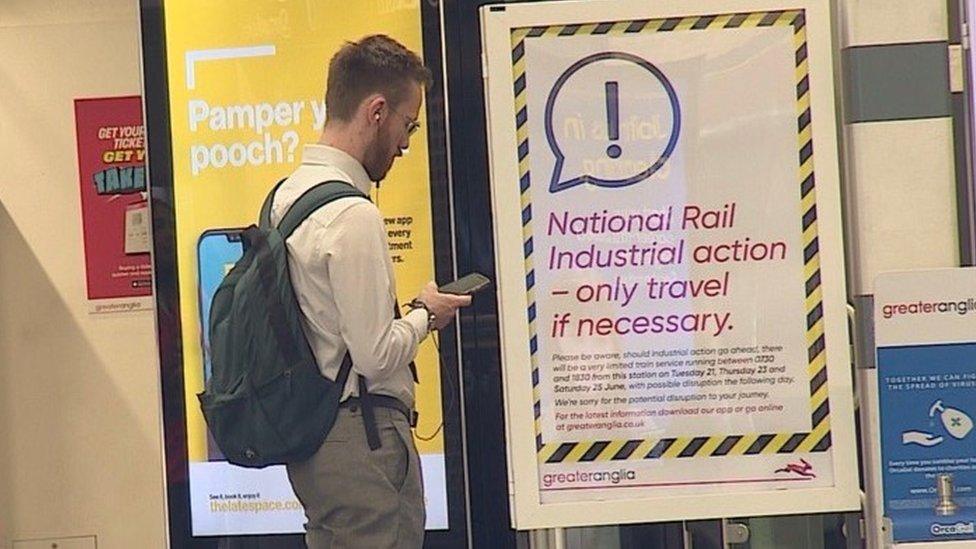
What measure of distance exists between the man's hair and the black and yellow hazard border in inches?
42.3

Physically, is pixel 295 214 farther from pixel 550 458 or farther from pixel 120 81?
pixel 120 81

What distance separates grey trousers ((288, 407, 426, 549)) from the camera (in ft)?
9.87

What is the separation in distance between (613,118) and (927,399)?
0.59m

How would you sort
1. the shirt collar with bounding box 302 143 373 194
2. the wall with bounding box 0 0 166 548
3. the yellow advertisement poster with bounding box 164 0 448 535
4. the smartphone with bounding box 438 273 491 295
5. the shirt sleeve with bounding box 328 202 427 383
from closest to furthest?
the shirt sleeve with bounding box 328 202 427 383 → the shirt collar with bounding box 302 143 373 194 → the smartphone with bounding box 438 273 491 295 → the yellow advertisement poster with bounding box 164 0 448 535 → the wall with bounding box 0 0 166 548

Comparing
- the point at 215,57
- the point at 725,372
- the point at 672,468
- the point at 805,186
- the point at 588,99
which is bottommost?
the point at 672,468

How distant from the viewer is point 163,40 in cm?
419

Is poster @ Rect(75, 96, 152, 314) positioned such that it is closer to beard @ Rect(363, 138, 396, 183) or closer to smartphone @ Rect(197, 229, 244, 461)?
smartphone @ Rect(197, 229, 244, 461)

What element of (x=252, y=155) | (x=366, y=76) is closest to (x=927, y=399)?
(x=366, y=76)

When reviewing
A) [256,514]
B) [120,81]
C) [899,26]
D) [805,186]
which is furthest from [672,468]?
[120,81]

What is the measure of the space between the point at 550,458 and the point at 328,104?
1297 millimetres

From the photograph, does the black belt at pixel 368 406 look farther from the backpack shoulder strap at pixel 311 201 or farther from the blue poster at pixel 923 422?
the blue poster at pixel 923 422

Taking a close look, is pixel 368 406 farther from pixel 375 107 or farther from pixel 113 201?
pixel 113 201

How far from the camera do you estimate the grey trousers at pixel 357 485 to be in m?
3.01

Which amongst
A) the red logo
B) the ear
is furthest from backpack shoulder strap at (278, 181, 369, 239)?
the red logo
